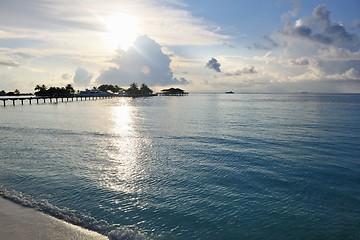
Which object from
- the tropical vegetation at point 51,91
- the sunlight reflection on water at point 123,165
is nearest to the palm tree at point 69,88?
the tropical vegetation at point 51,91

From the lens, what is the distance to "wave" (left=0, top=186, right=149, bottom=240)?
11102 mm

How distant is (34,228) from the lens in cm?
1103

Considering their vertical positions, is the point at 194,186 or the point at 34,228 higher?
the point at 34,228

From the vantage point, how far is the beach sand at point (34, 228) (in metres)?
10.4

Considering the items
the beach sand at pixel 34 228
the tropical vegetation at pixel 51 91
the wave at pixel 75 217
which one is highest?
the tropical vegetation at pixel 51 91

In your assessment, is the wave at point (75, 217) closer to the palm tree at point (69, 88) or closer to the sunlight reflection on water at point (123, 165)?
the sunlight reflection on water at point (123, 165)

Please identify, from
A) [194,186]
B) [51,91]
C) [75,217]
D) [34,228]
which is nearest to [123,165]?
[194,186]

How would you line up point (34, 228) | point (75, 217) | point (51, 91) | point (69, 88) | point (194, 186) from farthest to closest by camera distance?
point (69, 88), point (51, 91), point (194, 186), point (75, 217), point (34, 228)

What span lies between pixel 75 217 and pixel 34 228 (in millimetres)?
1768

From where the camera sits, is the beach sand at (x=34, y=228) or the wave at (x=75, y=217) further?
the wave at (x=75, y=217)

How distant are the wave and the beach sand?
0.34 m

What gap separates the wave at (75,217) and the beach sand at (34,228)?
336 mm

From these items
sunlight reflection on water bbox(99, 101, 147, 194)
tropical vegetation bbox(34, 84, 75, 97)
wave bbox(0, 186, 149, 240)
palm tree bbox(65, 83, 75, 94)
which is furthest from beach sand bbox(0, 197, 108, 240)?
Result: palm tree bbox(65, 83, 75, 94)

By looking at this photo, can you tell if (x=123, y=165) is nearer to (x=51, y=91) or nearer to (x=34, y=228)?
(x=34, y=228)
